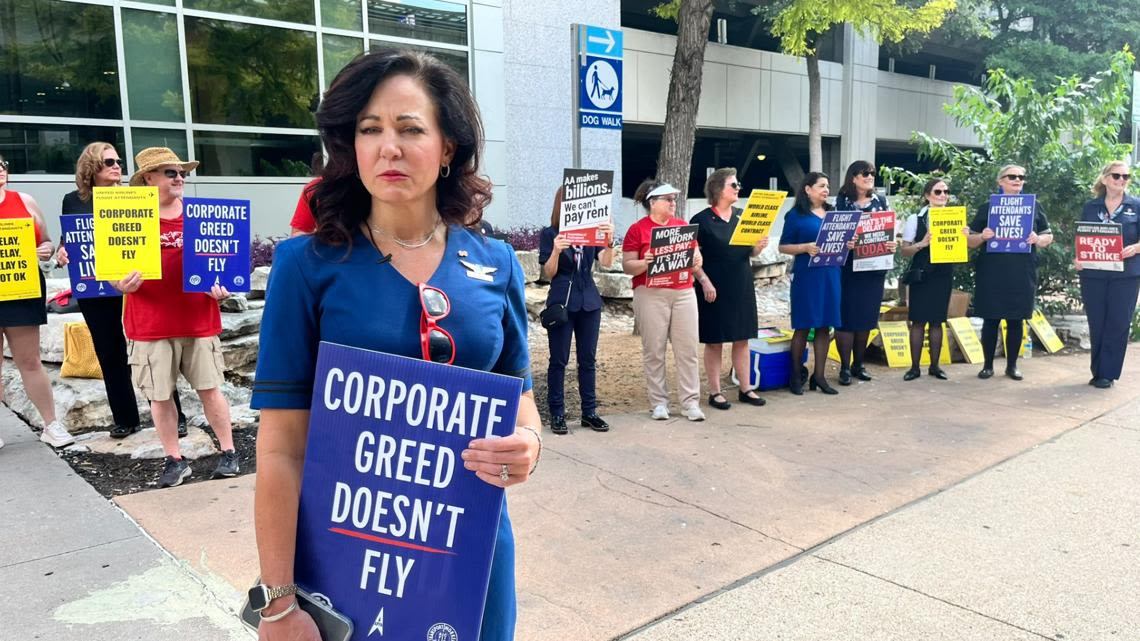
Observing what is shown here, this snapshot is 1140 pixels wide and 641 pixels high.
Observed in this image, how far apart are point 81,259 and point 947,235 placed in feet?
23.6

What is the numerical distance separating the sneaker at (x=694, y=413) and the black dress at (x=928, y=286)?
2.97 meters

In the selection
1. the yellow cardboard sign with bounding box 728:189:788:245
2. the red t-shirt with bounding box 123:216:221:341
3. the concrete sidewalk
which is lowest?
the concrete sidewalk

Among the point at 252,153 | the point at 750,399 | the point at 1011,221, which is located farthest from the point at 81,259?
the point at 1011,221

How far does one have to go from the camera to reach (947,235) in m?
7.80

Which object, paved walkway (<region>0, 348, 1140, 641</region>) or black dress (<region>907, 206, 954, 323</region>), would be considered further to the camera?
black dress (<region>907, 206, 954, 323</region>)

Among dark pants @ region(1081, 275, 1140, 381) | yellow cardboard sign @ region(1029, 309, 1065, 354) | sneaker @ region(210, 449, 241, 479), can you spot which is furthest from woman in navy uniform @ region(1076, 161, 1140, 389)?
sneaker @ region(210, 449, 241, 479)

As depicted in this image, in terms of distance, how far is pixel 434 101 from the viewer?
5.71 ft

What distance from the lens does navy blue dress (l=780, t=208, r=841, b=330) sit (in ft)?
24.4

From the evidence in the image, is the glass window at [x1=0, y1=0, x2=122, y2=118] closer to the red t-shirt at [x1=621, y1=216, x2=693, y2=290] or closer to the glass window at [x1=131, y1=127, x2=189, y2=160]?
the glass window at [x1=131, y1=127, x2=189, y2=160]

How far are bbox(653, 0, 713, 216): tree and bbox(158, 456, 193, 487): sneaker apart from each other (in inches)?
276

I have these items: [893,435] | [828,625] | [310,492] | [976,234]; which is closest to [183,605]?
[310,492]

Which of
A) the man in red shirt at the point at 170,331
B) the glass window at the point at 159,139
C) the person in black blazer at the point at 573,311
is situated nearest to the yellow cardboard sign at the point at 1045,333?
the person in black blazer at the point at 573,311

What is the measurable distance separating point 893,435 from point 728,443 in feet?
4.23

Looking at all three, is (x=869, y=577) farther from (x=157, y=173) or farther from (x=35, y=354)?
(x=35, y=354)
